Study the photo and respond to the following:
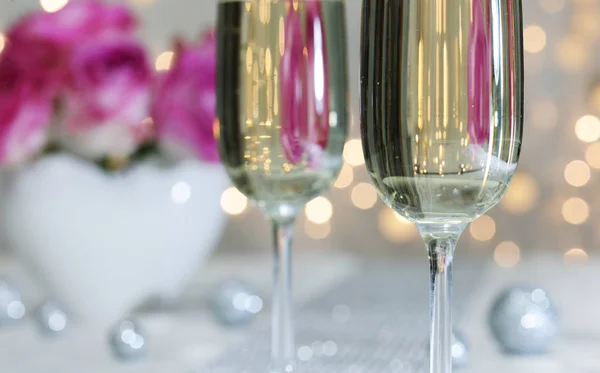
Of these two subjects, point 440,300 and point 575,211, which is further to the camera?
point 575,211

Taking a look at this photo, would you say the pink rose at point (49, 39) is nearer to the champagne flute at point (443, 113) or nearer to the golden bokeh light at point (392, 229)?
the champagne flute at point (443, 113)

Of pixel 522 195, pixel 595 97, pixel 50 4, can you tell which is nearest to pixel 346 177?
pixel 522 195

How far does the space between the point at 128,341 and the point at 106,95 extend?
0.27 m

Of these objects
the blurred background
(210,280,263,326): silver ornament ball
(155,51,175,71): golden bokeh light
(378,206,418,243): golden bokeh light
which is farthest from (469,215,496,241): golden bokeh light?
(210,280,263,326): silver ornament ball

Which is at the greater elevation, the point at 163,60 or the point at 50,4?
the point at 50,4

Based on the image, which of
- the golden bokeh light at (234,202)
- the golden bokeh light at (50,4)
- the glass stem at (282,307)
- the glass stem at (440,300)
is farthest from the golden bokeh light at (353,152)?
the glass stem at (440,300)

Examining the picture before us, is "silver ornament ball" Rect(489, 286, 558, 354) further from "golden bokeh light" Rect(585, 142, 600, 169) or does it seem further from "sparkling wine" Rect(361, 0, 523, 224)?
"golden bokeh light" Rect(585, 142, 600, 169)

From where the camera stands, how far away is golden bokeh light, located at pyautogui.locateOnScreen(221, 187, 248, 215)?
257 centimetres

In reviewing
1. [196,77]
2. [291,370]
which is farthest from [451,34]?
[196,77]

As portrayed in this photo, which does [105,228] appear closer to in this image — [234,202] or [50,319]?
[50,319]

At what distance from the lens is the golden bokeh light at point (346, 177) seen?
2627mm

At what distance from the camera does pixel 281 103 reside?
0.73 m

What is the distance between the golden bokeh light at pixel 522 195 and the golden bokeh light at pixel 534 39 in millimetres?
332

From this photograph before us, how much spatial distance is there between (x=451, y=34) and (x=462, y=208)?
0.10 meters
